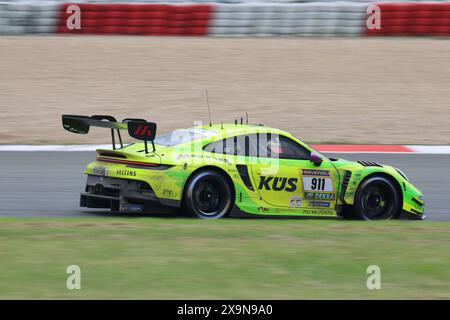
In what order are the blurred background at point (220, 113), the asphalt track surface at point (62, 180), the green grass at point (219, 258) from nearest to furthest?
the green grass at point (219, 258) < the blurred background at point (220, 113) < the asphalt track surface at point (62, 180)

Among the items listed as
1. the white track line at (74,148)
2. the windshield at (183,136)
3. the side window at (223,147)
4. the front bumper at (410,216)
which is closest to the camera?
the side window at (223,147)

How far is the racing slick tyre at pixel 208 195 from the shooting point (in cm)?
1053

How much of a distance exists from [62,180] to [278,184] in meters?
4.24

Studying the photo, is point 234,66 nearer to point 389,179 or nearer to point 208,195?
point 389,179

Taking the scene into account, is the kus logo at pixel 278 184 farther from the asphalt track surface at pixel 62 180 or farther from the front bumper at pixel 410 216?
the asphalt track surface at pixel 62 180

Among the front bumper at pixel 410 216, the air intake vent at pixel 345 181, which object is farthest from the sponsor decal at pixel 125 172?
the front bumper at pixel 410 216

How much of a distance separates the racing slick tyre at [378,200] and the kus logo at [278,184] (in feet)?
2.59

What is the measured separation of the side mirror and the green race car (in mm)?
12

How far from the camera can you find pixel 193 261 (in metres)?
7.93

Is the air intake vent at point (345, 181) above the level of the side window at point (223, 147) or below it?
below

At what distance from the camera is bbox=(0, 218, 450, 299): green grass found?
7.03 m

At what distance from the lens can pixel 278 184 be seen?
11.0 meters

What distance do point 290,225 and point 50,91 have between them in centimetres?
1392

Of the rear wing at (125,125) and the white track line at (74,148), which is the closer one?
the rear wing at (125,125)
